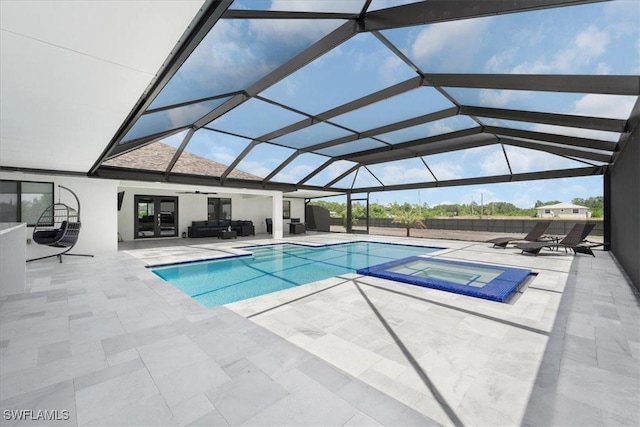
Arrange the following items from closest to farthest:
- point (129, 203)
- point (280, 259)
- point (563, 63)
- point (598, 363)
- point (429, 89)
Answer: point (598, 363) < point (563, 63) < point (429, 89) < point (280, 259) < point (129, 203)

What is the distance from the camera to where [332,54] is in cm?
479

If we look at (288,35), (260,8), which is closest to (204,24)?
(260,8)

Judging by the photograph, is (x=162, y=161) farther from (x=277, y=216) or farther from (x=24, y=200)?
(x=277, y=216)

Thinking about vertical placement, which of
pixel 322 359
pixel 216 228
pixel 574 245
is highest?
pixel 216 228

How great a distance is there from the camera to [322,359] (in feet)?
8.30

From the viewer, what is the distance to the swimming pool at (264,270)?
225 inches

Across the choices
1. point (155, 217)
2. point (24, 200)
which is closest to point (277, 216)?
point (155, 217)

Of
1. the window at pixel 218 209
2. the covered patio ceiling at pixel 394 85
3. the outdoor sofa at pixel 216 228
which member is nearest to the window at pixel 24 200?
the covered patio ceiling at pixel 394 85

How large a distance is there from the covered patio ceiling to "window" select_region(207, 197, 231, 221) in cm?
524

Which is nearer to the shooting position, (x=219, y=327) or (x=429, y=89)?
(x=219, y=327)

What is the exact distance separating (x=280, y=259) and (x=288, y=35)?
6.71 meters

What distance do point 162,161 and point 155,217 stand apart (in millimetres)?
4700

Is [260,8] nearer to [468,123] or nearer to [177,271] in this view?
[177,271]

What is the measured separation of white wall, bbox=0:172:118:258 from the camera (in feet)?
28.8
